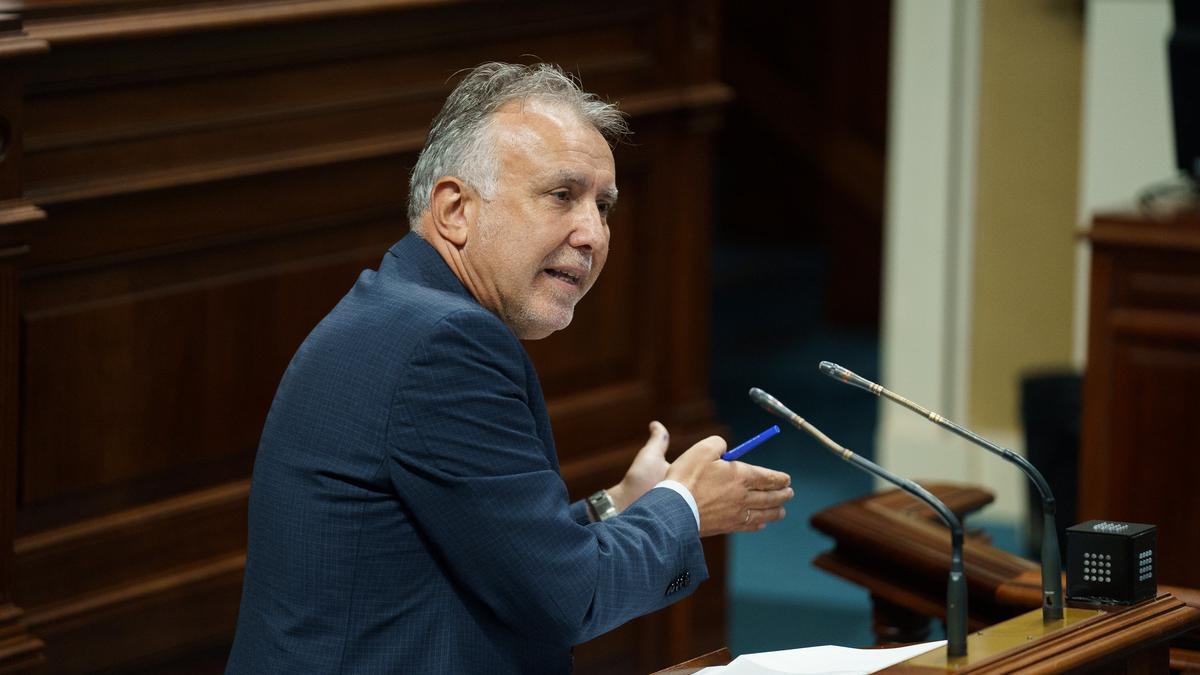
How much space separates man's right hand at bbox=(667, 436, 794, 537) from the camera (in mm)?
2107

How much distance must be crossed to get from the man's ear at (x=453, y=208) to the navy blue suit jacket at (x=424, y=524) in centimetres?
11

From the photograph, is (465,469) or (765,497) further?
(765,497)

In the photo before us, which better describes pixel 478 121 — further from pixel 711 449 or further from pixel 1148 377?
pixel 1148 377

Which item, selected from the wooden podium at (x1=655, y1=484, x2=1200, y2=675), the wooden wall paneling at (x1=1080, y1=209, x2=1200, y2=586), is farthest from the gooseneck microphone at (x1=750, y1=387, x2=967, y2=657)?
the wooden wall paneling at (x1=1080, y1=209, x2=1200, y2=586)

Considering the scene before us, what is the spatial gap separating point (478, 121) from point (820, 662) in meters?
0.75

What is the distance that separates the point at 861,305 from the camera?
328 inches

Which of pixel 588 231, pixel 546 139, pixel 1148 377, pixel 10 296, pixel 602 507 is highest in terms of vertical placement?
pixel 546 139

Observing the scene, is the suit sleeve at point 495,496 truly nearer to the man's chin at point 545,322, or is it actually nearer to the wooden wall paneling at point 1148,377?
the man's chin at point 545,322

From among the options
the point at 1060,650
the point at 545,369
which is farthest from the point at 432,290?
the point at 545,369

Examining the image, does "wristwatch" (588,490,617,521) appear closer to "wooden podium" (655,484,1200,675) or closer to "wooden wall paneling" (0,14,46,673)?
"wooden podium" (655,484,1200,675)

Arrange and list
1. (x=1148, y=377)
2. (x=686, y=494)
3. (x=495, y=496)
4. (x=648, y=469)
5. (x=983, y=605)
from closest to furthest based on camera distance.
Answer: (x=495, y=496)
(x=686, y=494)
(x=648, y=469)
(x=983, y=605)
(x=1148, y=377)

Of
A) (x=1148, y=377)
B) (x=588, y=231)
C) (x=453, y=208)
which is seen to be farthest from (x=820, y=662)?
(x=1148, y=377)

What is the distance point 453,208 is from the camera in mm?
2115

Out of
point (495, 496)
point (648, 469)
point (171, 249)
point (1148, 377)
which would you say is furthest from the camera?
point (1148, 377)
